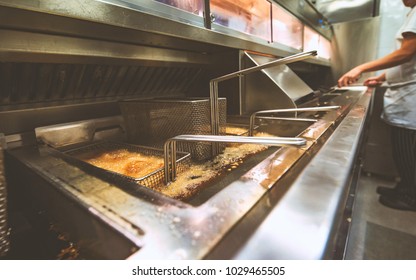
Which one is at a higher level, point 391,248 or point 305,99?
point 305,99

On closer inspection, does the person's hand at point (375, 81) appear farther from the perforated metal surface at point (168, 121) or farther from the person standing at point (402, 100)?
the perforated metal surface at point (168, 121)

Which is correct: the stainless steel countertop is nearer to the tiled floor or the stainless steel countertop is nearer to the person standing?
the tiled floor

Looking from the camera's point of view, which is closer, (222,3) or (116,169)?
(116,169)

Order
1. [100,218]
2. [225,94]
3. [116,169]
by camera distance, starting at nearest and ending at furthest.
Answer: [100,218] < [116,169] < [225,94]

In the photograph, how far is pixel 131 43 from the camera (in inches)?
52.2

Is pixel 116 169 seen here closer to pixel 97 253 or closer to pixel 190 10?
pixel 97 253

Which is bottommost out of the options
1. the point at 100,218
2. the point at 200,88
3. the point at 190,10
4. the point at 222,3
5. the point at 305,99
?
the point at 100,218

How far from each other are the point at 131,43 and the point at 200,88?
3.05ft

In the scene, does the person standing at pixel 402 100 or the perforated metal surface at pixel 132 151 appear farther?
the person standing at pixel 402 100

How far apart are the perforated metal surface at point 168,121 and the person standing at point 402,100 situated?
161 cm

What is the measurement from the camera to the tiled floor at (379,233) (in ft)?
5.91

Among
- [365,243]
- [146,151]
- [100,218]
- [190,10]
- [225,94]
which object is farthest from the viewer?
[225,94]

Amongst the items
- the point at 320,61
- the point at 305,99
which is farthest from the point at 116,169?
the point at 320,61

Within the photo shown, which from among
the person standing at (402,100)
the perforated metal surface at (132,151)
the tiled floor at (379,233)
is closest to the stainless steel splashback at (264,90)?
the person standing at (402,100)
